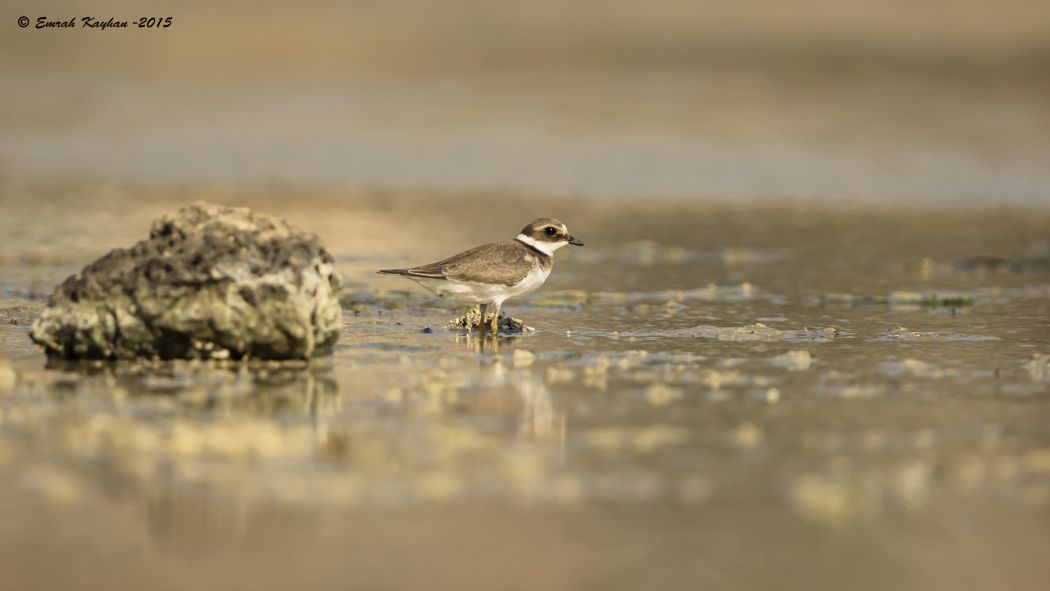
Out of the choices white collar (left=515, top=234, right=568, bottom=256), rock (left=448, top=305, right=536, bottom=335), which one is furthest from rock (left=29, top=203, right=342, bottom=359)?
white collar (left=515, top=234, right=568, bottom=256)

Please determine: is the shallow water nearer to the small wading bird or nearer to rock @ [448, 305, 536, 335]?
rock @ [448, 305, 536, 335]

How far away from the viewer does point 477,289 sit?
14789 millimetres

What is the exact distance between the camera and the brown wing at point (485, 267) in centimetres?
1475

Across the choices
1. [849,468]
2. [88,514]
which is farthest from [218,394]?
[849,468]

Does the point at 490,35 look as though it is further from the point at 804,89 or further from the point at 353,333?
the point at 353,333

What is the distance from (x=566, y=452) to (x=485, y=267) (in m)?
5.41

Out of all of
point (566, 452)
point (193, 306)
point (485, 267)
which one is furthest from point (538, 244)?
point (566, 452)

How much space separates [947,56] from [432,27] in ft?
45.6

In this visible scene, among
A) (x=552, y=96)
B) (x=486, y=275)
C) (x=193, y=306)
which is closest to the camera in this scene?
(x=193, y=306)

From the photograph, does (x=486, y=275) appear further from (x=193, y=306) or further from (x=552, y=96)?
(x=552, y=96)

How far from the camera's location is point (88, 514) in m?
8.09

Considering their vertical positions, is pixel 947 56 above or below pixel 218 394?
above

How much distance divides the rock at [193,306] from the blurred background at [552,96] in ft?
55.4

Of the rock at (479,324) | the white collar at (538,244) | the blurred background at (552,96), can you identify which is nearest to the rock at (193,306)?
the rock at (479,324)
